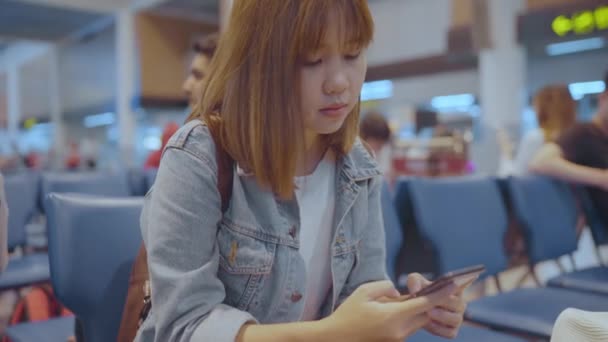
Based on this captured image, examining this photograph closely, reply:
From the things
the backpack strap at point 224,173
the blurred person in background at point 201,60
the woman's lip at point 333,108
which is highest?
the blurred person in background at point 201,60

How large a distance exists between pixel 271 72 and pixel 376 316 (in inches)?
16.5

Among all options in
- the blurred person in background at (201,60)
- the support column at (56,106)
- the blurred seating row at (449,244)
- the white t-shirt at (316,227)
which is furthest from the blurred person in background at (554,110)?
the support column at (56,106)

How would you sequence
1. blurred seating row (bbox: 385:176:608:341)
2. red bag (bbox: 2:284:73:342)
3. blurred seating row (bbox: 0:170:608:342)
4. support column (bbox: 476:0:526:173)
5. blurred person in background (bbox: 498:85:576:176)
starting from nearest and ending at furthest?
blurred seating row (bbox: 0:170:608:342) → blurred seating row (bbox: 385:176:608:341) → red bag (bbox: 2:284:73:342) → blurred person in background (bbox: 498:85:576:176) → support column (bbox: 476:0:526:173)

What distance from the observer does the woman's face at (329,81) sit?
87 centimetres

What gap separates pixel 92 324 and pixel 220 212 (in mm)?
598

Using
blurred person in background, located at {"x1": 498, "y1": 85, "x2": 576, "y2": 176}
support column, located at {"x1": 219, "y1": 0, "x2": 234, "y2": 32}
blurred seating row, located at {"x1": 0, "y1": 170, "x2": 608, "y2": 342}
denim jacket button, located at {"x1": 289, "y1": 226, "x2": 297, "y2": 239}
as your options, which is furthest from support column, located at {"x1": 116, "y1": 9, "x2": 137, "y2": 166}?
denim jacket button, located at {"x1": 289, "y1": 226, "x2": 297, "y2": 239}

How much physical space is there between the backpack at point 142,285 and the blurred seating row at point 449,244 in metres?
0.33

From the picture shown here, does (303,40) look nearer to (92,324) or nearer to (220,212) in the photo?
(220,212)

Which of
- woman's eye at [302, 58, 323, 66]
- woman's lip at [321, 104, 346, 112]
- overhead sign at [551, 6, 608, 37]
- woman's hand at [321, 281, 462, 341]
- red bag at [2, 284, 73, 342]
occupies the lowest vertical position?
red bag at [2, 284, 73, 342]

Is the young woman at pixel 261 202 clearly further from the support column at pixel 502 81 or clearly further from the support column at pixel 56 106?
the support column at pixel 56 106

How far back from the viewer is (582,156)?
252 centimetres

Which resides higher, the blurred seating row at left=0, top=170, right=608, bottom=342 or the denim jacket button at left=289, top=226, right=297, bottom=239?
the denim jacket button at left=289, top=226, right=297, bottom=239

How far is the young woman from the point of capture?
80 cm

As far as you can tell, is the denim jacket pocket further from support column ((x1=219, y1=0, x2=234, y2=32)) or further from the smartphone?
support column ((x1=219, y1=0, x2=234, y2=32))
